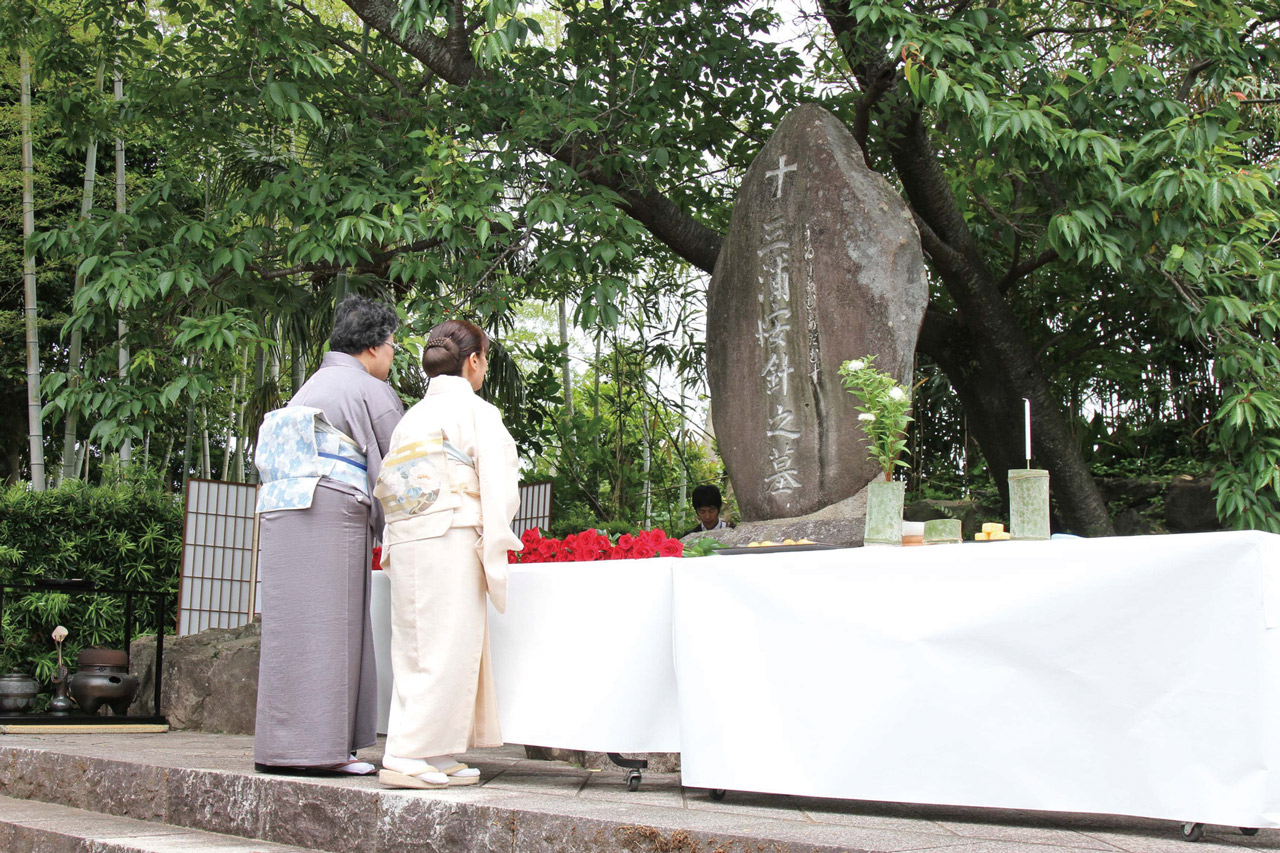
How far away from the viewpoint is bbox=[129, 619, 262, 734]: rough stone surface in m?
5.92

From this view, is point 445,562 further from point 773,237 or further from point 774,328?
point 773,237

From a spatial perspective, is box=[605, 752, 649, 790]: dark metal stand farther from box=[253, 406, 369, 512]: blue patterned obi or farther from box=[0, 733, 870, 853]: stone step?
box=[253, 406, 369, 512]: blue patterned obi

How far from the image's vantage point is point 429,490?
3160mm

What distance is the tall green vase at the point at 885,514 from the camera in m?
2.97

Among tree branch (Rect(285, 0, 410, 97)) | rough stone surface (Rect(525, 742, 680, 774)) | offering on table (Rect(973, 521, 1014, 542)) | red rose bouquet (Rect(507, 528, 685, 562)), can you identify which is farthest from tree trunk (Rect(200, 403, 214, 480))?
offering on table (Rect(973, 521, 1014, 542))

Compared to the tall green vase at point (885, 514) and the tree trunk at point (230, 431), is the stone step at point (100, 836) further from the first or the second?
the tree trunk at point (230, 431)

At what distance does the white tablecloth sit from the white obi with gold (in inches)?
18.3

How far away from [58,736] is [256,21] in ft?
11.7

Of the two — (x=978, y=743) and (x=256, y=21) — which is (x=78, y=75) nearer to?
(x=256, y=21)

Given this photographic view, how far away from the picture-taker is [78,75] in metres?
6.38

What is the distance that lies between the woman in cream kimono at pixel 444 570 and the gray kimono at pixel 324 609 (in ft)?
0.74

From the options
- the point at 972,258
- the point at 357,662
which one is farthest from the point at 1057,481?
the point at 357,662

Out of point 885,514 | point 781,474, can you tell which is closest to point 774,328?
point 781,474

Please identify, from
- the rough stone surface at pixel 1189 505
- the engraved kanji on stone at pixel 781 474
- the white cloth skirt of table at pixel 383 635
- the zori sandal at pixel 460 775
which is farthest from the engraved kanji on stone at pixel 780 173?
Answer: the rough stone surface at pixel 1189 505
